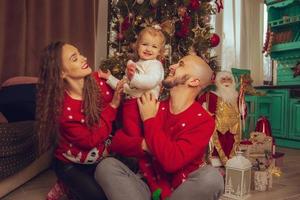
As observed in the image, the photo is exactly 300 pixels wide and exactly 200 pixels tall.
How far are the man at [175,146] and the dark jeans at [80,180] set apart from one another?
193 millimetres

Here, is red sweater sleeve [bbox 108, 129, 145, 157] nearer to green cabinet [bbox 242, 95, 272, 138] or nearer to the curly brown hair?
the curly brown hair

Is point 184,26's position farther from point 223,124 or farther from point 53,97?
point 53,97

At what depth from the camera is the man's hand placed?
4.31 ft

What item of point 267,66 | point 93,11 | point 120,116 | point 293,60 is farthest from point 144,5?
point 267,66

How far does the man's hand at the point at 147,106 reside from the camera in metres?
1.31

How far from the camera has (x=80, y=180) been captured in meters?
1.55

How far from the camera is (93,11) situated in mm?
3650

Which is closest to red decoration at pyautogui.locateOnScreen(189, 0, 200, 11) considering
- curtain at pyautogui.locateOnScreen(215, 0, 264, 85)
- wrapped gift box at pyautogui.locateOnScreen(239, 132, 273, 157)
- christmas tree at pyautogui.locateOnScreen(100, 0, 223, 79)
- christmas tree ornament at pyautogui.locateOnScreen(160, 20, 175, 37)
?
christmas tree at pyautogui.locateOnScreen(100, 0, 223, 79)

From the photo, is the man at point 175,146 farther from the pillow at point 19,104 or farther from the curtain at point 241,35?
the curtain at point 241,35

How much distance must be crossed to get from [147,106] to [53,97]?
1.30ft

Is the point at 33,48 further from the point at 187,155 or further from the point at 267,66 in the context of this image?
the point at 267,66

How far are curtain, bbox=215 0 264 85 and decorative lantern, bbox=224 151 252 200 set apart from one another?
2.56m

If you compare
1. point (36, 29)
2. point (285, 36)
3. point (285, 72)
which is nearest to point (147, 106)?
point (36, 29)

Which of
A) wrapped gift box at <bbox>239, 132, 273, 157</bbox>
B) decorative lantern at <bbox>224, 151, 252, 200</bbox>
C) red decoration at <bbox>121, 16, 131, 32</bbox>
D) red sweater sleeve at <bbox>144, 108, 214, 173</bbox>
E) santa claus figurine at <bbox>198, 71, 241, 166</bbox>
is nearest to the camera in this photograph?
red sweater sleeve at <bbox>144, 108, 214, 173</bbox>
